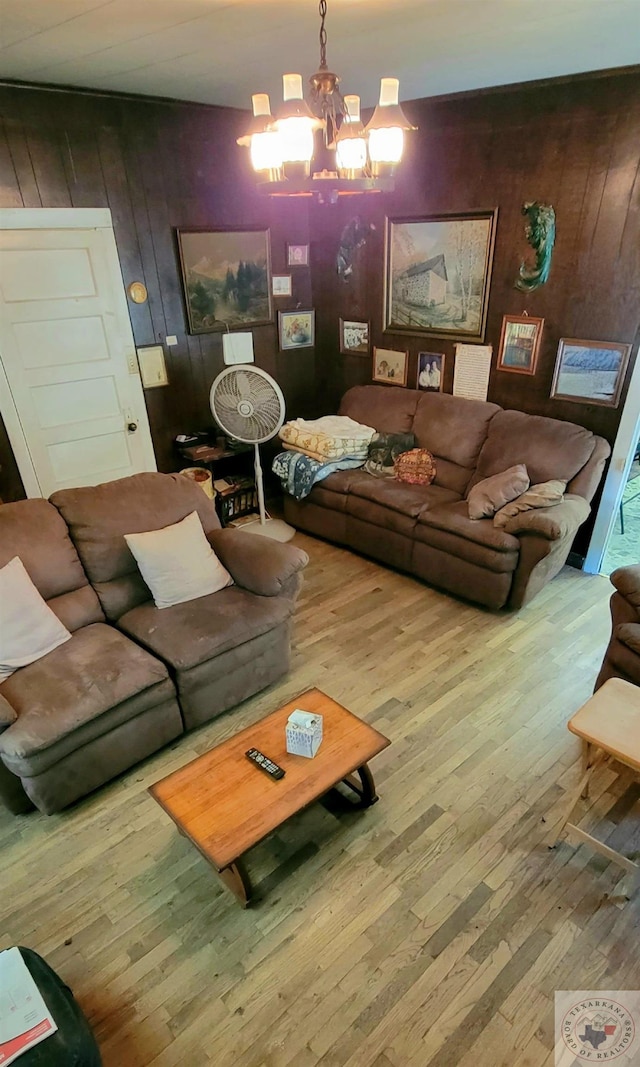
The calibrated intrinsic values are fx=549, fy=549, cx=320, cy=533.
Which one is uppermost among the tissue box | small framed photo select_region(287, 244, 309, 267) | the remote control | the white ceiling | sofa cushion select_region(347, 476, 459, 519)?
the white ceiling

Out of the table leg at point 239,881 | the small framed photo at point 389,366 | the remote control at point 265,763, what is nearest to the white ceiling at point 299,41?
the small framed photo at point 389,366

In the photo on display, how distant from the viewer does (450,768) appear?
7.55 feet

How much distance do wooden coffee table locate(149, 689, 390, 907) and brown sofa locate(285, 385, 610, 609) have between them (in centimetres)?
151

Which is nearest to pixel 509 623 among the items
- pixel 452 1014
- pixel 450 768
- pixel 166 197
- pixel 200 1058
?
pixel 450 768

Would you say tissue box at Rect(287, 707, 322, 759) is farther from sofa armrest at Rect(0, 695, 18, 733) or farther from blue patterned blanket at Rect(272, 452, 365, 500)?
blue patterned blanket at Rect(272, 452, 365, 500)

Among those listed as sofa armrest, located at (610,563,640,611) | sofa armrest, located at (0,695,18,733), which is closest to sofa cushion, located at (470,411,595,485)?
sofa armrest, located at (610,563,640,611)

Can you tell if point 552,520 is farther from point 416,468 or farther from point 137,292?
point 137,292

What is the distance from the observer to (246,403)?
365cm

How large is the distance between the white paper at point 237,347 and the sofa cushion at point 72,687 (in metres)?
2.42

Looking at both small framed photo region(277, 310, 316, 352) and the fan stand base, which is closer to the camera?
the fan stand base

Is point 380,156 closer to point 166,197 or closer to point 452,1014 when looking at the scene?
point 166,197

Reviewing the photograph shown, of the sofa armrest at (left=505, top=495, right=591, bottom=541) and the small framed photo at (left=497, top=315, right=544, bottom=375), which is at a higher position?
the small framed photo at (left=497, top=315, right=544, bottom=375)

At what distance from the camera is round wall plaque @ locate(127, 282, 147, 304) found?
12.1 ft

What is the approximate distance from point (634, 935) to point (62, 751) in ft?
6.65
